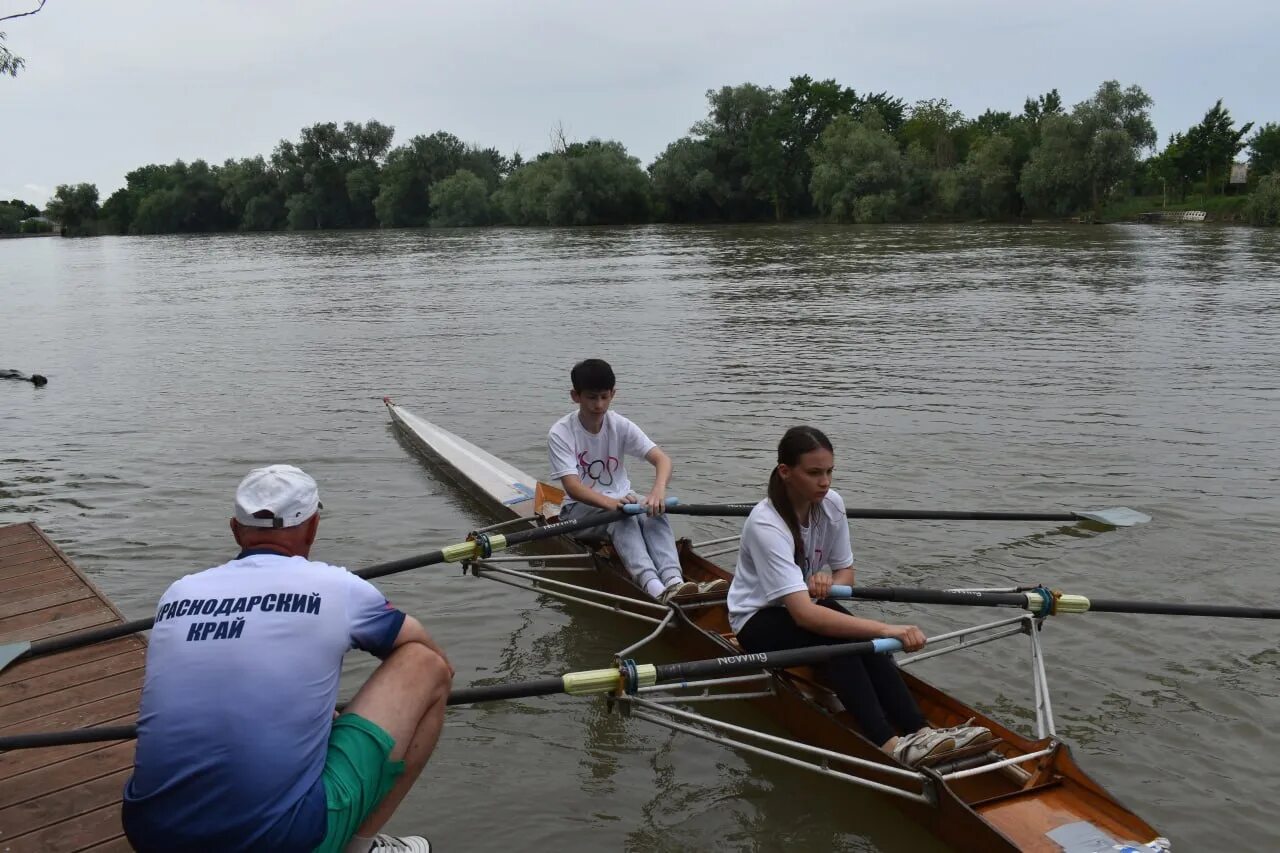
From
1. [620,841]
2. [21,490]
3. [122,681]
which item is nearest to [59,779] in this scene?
[122,681]

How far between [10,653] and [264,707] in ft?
10.4

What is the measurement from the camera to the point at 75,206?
12612 cm

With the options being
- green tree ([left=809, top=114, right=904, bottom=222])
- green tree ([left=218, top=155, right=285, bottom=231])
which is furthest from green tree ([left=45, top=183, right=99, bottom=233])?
green tree ([left=809, top=114, right=904, bottom=222])

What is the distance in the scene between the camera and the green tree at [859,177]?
2525 inches

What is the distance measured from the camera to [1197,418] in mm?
12547

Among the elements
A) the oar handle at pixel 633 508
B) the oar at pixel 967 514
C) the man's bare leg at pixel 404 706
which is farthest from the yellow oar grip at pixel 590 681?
the oar handle at pixel 633 508

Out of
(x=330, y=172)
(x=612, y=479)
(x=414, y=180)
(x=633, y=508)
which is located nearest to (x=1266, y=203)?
(x=612, y=479)

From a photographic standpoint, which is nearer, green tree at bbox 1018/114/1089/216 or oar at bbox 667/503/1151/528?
oar at bbox 667/503/1151/528

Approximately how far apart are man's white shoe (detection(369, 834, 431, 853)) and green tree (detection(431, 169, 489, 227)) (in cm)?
8869

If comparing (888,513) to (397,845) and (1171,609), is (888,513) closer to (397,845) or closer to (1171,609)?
(1171,609)

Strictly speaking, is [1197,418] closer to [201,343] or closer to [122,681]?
[122,681]

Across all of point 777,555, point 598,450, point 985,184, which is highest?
point 985,184

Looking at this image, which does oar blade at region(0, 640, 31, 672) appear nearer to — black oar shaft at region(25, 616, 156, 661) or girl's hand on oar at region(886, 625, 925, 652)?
black oar shaft at region(25, 616, 156, 661)

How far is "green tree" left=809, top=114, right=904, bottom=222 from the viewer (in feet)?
210
